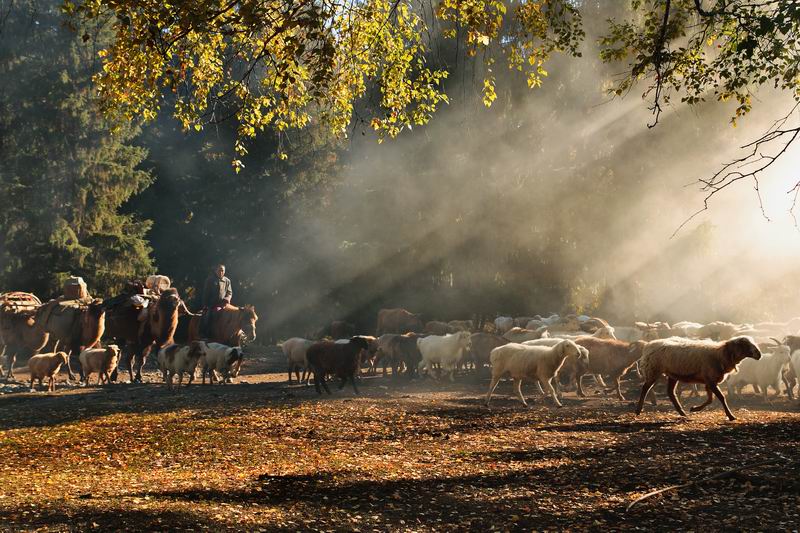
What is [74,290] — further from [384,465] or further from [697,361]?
[697,361]

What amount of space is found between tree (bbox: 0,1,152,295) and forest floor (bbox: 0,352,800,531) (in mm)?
18578

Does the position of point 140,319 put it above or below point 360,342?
above

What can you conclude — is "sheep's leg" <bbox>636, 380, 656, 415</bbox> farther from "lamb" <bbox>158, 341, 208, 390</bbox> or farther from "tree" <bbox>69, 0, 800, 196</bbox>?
"lamb" <bbox>158, 341, 208, 390</bbox>

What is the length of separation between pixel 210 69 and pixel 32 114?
25591 mm

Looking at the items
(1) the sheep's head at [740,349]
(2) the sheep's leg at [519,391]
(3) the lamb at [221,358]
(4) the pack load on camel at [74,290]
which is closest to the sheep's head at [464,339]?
(2) the sheep's leg at [519,391]

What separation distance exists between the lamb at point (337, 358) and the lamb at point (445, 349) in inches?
193

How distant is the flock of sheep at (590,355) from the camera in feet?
44.5

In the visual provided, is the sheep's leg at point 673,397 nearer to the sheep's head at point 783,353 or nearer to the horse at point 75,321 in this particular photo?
the sheep's head at point 783,353

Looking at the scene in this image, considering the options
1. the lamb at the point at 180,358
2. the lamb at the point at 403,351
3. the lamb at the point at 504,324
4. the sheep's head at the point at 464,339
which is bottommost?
the lamb at the point at 180,358

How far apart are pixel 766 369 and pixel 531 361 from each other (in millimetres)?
5784

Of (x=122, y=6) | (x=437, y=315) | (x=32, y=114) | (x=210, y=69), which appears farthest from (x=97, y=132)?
(x=122, y=6)

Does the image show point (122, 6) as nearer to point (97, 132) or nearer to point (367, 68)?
point (367, 68)

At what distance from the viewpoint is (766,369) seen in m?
17.3

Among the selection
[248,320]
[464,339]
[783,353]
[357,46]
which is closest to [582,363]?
[783,353]
